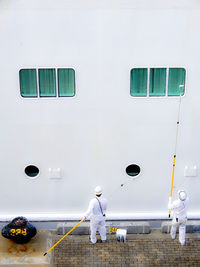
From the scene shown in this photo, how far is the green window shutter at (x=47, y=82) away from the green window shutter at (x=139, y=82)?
5.36ft

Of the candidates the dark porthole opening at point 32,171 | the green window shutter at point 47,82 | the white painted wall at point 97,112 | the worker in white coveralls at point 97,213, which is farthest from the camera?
the dark porthole opening at point 32,171

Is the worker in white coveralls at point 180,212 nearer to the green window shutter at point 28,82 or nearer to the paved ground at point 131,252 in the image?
the paved ground at point 131,252

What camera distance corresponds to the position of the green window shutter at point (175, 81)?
6.64 metres

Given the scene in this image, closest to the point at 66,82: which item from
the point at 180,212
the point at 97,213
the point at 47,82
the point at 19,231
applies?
the point at 47,82

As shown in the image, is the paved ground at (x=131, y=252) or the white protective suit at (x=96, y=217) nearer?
the paved ground at (x=131, y=252)

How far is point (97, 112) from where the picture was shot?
6.73 m

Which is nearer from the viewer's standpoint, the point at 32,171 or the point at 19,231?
the point at 19,231

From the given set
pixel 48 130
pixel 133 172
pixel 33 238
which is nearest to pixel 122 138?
A: pixel 133 172

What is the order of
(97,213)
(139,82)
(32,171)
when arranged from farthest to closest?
(32,171), (139,82), (97,213)

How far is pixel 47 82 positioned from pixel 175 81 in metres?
2.67

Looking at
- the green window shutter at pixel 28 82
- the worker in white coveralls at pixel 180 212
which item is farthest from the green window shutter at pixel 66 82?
the worker in white coveralls at pixel 180 212

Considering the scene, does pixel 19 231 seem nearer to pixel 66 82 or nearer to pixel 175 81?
pixel 66 82

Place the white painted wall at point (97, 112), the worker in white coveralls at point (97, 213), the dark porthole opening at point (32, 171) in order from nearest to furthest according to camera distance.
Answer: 1. the white painted wall at point (97, 112)
2. the worker in white coveralls at point (97, 213)
3. the dark porthole opening at point (32, 171)

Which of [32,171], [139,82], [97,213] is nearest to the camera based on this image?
[97,213]
